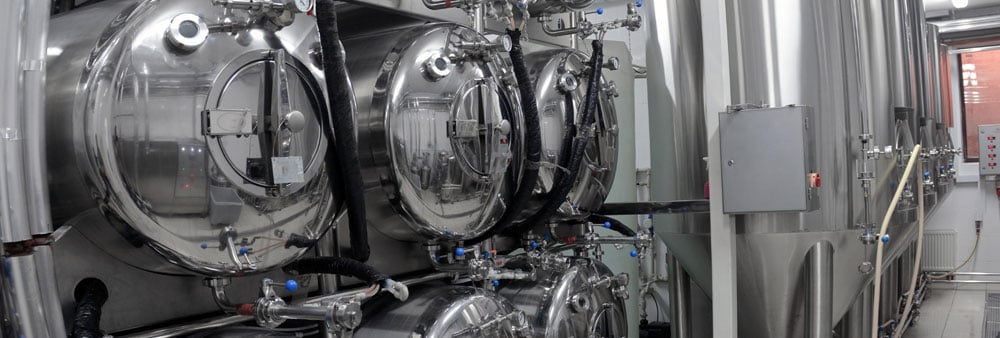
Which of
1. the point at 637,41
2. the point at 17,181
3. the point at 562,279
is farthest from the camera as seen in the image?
the point at 637,41

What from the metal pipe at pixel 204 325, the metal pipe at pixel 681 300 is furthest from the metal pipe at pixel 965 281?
the metal pipe at pixel 204 325

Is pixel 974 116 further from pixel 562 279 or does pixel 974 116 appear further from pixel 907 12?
pixel 562 279

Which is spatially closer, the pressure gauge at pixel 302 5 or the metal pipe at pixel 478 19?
the pressure gauge at pixel 302 5

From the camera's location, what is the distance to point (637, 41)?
5980 mm

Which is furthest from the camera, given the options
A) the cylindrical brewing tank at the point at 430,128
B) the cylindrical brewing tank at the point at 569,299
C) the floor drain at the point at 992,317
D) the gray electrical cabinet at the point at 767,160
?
the floor drain at the point at 992,317

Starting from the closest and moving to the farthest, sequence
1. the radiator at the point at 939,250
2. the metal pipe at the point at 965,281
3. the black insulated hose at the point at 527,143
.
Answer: the black insulated hose at the point at 527,143 → the metal pipe at the point at 965,281 → the radiator at the point at 939,250

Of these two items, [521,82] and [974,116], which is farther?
[974,116]

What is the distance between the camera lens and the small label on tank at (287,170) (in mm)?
1603

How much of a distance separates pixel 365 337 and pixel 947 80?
23.7 ft

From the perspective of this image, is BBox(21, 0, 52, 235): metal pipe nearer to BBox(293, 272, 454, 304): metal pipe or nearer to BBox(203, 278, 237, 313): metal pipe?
BBox(203, 278, 237, 313): metal pipe

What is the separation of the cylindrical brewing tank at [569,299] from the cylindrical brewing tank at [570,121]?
0.77ft

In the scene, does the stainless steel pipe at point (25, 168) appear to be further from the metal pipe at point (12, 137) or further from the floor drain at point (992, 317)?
the floor drain at point (992, 317)

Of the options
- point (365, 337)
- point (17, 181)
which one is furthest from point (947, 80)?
point (17, 181)

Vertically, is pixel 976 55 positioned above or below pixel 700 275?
above
